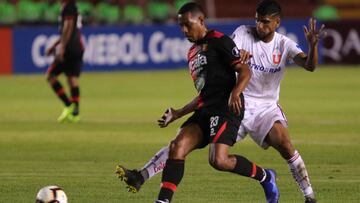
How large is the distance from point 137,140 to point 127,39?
1730 cm

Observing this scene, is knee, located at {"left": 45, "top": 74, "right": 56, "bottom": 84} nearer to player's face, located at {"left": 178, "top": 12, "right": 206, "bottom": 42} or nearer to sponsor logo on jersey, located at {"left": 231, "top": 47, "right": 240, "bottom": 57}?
player's face, located at {"left": 178, "top": 12, "right": 206, "bottom": 42}

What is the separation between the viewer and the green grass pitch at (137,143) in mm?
10883

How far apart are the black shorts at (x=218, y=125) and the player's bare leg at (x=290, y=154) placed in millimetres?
627

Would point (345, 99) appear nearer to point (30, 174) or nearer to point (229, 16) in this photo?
point (30, 174)

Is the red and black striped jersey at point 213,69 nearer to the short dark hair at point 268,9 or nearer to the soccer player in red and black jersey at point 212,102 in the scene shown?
the soccer player in red and black jersey at point 212,102

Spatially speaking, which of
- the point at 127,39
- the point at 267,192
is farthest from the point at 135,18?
the point at 267,192

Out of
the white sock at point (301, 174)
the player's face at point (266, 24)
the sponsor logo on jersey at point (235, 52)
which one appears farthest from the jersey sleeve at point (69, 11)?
the sponsor logo on jersey at point (235, 52)

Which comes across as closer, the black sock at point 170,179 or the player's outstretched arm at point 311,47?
the black sock at point 170,179

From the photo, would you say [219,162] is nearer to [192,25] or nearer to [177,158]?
[177,158]

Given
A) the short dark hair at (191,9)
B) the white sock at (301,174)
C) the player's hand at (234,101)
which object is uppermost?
the short dark hair at (191,9)

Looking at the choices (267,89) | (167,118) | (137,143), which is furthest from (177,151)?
(137,143)

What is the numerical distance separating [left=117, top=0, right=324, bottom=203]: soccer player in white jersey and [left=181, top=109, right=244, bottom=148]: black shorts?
333 mm

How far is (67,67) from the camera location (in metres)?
19.5

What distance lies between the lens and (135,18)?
3562 cm
